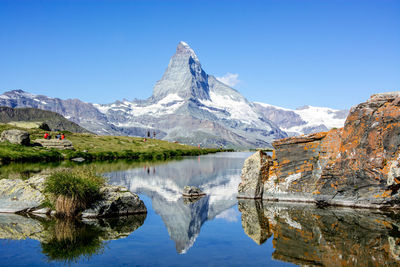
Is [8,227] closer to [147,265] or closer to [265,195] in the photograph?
[147,265]

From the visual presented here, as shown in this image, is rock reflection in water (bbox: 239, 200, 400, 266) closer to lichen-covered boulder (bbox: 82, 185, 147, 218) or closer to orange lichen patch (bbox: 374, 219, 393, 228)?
orange lichen patch (bbox: 374, 219, 393, 228)

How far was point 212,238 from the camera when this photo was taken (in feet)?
54.3

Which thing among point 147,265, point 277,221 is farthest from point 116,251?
point 277,221

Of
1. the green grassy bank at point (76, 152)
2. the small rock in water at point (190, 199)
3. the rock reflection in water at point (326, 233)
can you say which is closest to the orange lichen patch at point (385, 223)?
the rock reflection in water at point (326, 233)

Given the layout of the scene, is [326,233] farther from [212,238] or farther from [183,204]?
[183,204]

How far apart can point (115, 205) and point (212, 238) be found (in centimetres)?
698

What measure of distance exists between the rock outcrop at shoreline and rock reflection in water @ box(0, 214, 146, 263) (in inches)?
440

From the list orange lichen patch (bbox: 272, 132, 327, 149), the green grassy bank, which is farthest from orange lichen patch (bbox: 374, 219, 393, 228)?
the green grassy bank

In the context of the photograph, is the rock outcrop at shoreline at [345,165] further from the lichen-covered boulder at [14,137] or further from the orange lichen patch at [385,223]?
the lichen-covered boulder at [14,137]

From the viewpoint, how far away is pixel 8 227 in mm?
17094

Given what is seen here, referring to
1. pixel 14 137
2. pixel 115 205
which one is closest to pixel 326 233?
pixel 115 205

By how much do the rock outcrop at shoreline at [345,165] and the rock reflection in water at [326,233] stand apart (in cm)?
163

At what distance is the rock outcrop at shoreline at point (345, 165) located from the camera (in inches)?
885

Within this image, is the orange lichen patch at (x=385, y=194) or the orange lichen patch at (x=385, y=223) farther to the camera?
the orange lichen patch at (x=385, y=194)
